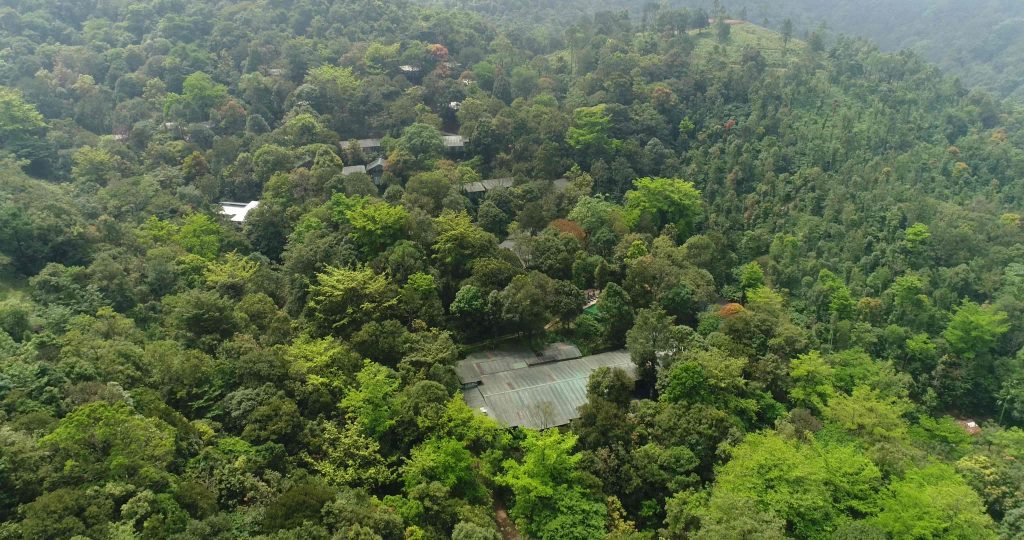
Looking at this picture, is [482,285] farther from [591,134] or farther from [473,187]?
[591,134]

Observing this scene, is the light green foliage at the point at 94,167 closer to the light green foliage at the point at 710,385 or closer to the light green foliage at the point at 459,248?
the light green foliage at the point at 459,248

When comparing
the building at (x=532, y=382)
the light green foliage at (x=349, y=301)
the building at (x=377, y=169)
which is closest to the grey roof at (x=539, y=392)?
the building at (x=532, y=382)

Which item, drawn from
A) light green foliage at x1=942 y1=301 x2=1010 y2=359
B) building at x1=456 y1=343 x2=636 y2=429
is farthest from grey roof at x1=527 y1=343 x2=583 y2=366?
light green foliage at x1=942 y1=301 x2=1010 y2=359

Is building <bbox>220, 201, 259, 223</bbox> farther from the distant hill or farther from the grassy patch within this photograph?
the distant hill

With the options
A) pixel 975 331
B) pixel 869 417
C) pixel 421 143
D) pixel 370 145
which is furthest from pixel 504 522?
pixel 370 145

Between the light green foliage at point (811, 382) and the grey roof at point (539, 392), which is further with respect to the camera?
the light green foliage at point (811, 382)

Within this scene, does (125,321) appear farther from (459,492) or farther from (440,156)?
(440,156)

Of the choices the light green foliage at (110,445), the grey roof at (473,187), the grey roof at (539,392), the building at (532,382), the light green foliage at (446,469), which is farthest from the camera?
the grey roof at (473,187)

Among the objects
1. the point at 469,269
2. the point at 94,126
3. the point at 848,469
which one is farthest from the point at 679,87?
the point at 94,126
